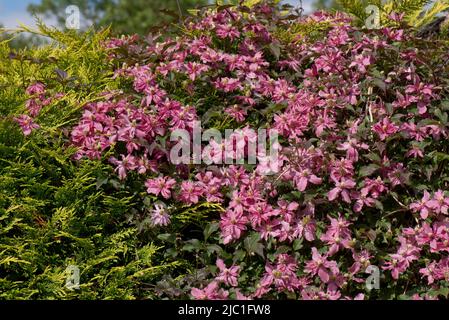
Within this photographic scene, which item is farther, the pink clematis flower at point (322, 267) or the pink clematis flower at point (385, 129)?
the pink clematis flower at point (385, 129)

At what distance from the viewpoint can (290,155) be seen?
2666 mm

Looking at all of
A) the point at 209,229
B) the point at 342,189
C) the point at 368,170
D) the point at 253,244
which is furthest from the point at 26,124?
the point at 368,170

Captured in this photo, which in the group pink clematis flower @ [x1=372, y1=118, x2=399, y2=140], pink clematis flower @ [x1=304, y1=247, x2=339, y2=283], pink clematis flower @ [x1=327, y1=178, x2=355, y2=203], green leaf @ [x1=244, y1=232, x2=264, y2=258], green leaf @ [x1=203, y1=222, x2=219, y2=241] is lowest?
pink clematis flower @ [x1=304, y1=247, x2=339, y2=283]

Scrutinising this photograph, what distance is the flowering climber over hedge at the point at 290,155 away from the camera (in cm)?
255

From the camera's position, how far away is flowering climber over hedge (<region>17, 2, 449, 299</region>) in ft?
8.36

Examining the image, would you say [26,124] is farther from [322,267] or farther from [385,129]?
[385,129]

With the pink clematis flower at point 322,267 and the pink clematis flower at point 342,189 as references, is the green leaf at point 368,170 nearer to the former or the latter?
the pink clematis flower at point 342,189

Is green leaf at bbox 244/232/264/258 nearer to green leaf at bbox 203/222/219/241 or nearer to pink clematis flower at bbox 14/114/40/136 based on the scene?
green leaf at bbox 203/222/219/241

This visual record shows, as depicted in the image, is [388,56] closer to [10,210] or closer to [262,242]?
[262,242]

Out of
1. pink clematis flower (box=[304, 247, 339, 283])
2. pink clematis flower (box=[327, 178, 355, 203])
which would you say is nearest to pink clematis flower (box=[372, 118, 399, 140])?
pink clematis flower (box=[327, 178, 355, 203])

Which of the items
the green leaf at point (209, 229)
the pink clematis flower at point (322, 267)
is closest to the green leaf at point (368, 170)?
the pink clematis flower at point (322, 267)

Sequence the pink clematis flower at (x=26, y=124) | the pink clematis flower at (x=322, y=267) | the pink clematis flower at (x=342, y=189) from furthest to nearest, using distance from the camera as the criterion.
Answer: the pink clematis flower at (x=26, y=124)
the pink clematis flower at (x=342, y=189)
the pink clematis flower at (x=322, y=267)

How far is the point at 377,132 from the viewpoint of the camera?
2.73 m

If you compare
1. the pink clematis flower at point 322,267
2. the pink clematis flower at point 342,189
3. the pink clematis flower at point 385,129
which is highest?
the pink clematis flower at point 385,129
